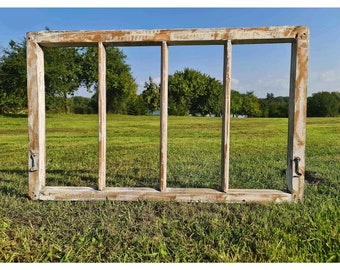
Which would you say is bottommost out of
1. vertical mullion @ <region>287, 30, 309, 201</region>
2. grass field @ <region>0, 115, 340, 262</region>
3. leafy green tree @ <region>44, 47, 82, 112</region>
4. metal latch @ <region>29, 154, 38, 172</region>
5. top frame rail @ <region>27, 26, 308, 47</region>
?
grass field @ <region>0, 115, 340, 262</region>

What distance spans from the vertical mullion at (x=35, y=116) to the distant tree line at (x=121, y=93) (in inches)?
67.9

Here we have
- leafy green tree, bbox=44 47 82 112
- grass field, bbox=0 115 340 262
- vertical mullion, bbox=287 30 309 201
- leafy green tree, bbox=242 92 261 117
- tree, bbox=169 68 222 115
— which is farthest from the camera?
leafy green tree, bbox=44 47 82 112

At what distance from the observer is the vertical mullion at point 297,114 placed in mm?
2037

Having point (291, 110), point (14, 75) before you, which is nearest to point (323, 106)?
point (291, 110)

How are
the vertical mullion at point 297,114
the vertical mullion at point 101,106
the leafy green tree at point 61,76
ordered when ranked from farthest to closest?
the leafy green tree at point 61,76 < the vertical mullion at point 101,106 < the vertical mullion at point 297,114

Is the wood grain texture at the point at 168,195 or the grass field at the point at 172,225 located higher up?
the wood grain texture at the point at 168,195

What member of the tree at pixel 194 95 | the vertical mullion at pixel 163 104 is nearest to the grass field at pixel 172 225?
the vertical mullion at pixel 163 104

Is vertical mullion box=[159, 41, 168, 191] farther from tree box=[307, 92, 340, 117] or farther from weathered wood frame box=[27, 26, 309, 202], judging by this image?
tree box=[307, 92, 340, 117]

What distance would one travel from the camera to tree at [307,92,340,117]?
8.75 metres

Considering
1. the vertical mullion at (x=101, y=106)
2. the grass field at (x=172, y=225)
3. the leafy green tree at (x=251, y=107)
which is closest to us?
the grass field at (x=172, y=225)

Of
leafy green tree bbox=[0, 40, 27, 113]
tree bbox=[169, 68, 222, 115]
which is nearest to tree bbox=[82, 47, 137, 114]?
tree bbox=[169, 68, 222, 115]

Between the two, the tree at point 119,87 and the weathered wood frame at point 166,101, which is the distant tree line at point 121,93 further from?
the weathered wood frame at point 166,101

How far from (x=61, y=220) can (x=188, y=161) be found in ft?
7.67

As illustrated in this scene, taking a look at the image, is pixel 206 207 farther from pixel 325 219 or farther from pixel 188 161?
pixel 188 161
